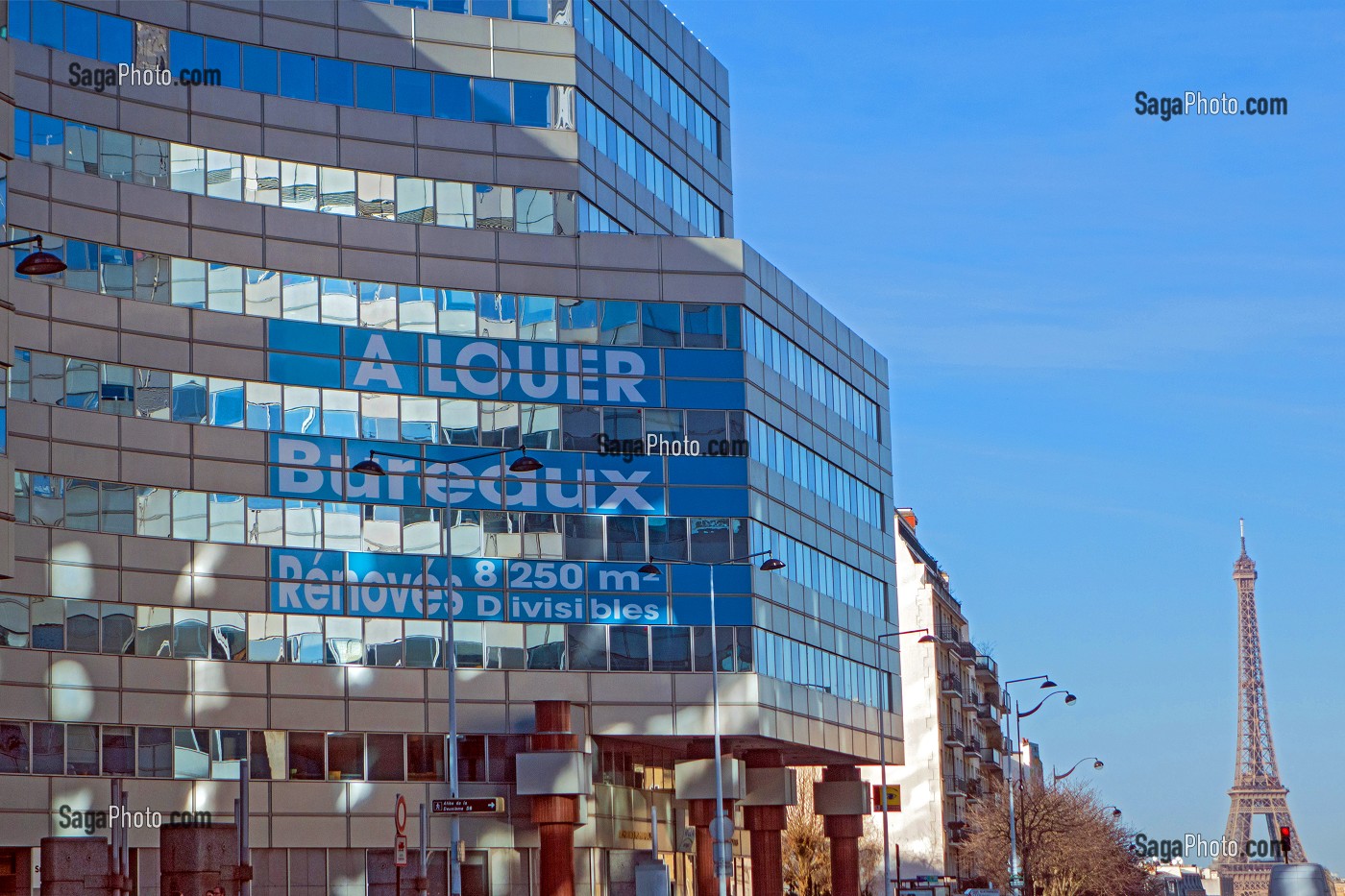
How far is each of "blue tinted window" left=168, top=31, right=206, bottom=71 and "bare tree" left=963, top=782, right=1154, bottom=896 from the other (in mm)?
54712

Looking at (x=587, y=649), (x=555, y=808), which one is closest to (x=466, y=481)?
(x=587, y=649)

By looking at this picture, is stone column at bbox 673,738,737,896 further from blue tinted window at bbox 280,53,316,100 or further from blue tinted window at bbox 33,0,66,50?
blue tinted window at bbox 33,0,66,50

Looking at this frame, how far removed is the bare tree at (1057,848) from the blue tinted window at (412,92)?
48.5m

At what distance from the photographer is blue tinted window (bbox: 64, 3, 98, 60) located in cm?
5569

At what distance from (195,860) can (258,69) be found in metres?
33.4

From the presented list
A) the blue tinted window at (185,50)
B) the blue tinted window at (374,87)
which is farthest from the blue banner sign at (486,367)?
the blue tinted window at (185,50)

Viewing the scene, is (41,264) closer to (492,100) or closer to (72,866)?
(72,866)

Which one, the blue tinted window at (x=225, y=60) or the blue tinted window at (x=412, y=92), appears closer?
the blue tinted window at (x=225, y=60)

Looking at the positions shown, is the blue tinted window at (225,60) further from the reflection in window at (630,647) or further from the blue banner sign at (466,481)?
the reflection in window at (630,647)

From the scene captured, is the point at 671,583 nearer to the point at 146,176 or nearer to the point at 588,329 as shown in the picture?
the point at 588,329

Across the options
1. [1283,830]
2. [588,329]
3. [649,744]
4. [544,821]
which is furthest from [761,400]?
[1283,830]

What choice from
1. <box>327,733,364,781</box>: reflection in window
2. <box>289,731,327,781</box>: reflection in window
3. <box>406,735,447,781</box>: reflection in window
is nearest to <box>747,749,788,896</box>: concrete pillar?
<box>406,735,447,781</box>: reflection in window

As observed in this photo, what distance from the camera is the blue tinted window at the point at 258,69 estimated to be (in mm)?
58906

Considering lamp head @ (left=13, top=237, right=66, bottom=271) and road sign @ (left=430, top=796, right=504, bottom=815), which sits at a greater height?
lamp head @ (left=13, top=237, right=66, bottom=271)
